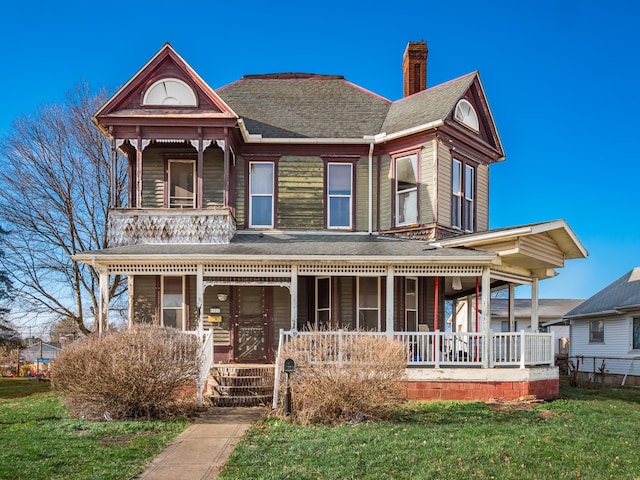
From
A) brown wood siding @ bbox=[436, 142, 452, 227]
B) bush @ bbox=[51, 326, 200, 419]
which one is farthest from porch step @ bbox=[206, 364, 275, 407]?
brown wood siding @ bbox=[436, 142, 452, 227]

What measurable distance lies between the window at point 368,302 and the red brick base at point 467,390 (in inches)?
112

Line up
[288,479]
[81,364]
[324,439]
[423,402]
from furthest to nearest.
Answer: [423,402]
[81,364]
[324,439]
[288,479]

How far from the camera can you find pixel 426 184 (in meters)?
16.3

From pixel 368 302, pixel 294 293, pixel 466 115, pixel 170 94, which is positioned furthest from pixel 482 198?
pixel 170 94

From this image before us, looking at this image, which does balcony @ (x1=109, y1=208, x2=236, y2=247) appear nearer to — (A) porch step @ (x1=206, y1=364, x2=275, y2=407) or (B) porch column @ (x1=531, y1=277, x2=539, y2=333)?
(A) porch step @ (x1=206, y1=364, x2=275, y2=407)

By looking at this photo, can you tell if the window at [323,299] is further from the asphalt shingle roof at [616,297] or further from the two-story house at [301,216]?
the asphalt shingle roof at [616,297]

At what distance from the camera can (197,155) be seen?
16812 millimetres

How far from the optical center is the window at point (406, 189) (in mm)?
16641

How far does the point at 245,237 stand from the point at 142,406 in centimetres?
617

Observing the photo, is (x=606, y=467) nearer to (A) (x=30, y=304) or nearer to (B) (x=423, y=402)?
(B) (x=423, y=402)

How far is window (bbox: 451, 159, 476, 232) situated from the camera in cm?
1697

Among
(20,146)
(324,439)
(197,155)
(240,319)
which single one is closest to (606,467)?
(324,439)

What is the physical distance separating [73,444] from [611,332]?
940 inches

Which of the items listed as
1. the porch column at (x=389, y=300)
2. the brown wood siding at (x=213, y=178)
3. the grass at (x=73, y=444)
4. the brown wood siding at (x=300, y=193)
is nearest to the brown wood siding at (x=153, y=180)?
A: the brown wood siding at (x=213, y=178)
